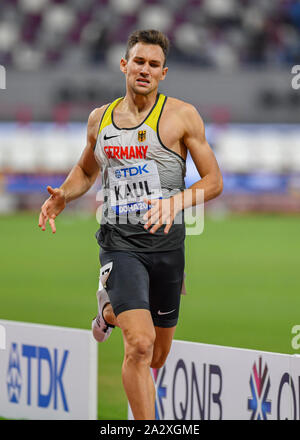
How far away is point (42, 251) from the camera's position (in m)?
17.7

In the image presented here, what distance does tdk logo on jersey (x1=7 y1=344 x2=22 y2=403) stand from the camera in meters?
5.38

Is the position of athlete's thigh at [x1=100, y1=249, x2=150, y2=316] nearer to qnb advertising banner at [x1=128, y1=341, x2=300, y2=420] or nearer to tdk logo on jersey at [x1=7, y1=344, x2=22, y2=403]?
qnb advertising banner at [x1=128, y1=341, x2=300, y2=420]

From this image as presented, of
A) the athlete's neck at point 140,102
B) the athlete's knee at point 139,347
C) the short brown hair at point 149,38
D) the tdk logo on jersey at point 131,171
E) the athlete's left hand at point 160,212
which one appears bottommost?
the athlete's knee at point 139,347

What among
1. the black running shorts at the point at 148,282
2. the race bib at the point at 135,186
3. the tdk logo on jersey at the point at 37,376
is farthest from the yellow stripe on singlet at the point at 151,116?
the tdk logo on jersey at the point at 37,376

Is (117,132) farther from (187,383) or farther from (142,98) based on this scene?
(187,383)

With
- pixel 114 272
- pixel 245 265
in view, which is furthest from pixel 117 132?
pixel 245 265

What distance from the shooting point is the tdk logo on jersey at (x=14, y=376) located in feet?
→ 17.7

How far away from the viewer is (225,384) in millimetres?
4660

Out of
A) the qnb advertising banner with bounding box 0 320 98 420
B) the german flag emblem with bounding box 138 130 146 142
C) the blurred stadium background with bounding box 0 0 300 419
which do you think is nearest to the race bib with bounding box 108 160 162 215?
the german flag emblem with bounding box 138 130 146 142

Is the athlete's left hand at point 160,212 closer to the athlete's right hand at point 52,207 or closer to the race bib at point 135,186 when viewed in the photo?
the race bib at point 135,186

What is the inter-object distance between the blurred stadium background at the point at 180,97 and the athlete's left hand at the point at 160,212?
12.4 meters

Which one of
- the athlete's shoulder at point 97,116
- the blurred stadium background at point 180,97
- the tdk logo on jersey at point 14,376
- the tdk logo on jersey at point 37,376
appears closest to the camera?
the athlete's shoulder at point 97,116

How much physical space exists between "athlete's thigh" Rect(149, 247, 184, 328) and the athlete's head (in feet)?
3.34

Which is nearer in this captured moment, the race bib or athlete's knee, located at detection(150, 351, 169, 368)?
the race bib
